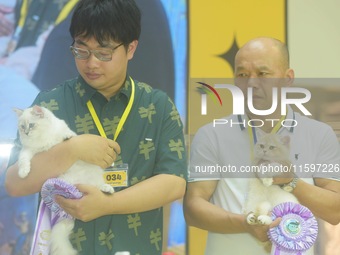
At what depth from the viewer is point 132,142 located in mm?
1678

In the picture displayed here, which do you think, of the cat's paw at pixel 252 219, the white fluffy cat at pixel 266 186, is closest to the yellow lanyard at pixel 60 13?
the white fluffy cat at pixel 266 186

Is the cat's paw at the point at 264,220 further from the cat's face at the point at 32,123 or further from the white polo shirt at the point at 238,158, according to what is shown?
Answer: the cat's face at the point at 32,123

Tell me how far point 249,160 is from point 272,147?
94 millimetres

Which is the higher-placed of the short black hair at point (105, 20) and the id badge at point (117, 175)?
the short black hair at point (105, 20)

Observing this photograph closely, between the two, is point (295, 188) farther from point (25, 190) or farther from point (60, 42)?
point (60, 42)

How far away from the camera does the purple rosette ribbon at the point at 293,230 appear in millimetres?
1695

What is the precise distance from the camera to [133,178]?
165cm

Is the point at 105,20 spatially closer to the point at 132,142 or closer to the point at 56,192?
the point at 132,142

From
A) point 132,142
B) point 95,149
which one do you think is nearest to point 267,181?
point 132,142

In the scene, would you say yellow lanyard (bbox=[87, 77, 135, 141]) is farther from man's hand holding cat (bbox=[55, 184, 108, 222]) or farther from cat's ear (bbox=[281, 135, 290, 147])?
cat's ear (bbox=[281, 135, 290, 147])

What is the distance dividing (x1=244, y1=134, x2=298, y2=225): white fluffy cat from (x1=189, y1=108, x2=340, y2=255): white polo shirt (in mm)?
25

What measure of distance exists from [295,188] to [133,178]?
Answer: 1.80ft

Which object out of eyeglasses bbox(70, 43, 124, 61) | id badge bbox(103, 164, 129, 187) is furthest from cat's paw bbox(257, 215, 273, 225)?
eyeglasses bbox(70, 43, 124, 61)

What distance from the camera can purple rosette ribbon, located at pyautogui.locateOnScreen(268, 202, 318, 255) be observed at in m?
1.70
